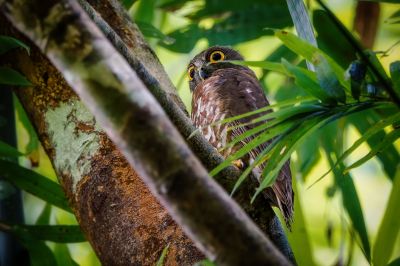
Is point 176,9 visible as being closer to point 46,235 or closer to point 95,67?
point 46,235

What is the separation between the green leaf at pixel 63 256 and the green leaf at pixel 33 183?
255mm

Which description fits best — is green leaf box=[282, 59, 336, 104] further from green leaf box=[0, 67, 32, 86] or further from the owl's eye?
the owl's eye

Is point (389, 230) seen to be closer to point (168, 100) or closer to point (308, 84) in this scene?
point (308, 84)

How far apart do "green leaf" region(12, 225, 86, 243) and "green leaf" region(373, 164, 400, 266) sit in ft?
3.24

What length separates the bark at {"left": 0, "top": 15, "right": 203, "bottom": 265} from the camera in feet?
5.12

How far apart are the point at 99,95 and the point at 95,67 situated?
0.14ft

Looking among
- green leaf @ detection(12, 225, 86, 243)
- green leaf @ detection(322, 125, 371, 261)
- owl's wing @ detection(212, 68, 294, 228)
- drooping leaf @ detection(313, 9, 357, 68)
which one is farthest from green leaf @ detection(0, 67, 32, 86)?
drooping leaf @ detection(313, 9, 357, 68)

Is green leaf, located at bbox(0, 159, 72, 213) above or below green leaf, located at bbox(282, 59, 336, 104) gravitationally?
above

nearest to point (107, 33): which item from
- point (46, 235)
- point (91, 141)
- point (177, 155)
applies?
point (91, 141)

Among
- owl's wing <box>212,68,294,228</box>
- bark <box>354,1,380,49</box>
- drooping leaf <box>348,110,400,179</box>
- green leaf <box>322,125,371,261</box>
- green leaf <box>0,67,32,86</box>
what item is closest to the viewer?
green leaf <box>0,67,32,86</box>

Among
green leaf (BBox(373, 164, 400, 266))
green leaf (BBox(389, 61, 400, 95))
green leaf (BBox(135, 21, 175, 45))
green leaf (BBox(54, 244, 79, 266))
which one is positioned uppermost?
green leaf (BBox(135, 21, 175, 45))

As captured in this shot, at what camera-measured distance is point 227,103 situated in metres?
2.60

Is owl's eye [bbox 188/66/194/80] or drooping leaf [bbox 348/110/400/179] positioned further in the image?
owl's eye [bbox 188/66/194/80]

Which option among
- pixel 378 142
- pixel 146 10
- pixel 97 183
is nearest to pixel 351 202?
pixel 378 142
